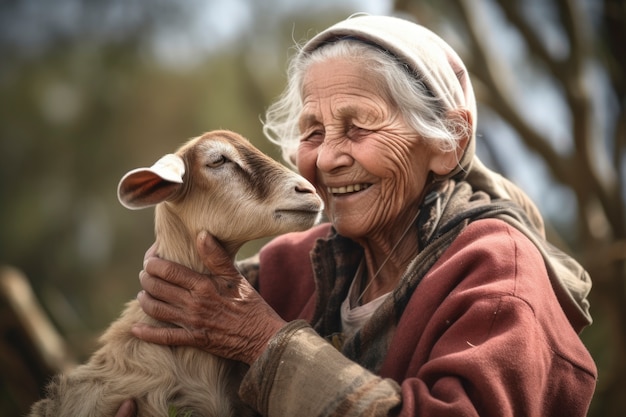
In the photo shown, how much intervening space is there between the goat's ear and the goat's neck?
197mm

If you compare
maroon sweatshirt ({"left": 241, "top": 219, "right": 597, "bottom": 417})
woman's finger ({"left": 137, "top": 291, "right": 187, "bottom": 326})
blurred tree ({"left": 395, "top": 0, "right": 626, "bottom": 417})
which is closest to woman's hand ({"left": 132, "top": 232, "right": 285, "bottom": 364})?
woman's finger ({"left": 137, "top": 291, "right": 187, "bottom": 326})

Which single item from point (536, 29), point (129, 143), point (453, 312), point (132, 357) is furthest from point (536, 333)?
point (129, 143)

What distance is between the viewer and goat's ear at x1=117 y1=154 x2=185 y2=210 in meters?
2.89

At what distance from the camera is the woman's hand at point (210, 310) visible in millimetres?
3002

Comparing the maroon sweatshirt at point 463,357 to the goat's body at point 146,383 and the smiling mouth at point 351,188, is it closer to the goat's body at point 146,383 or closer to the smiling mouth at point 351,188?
the goat's body at point 146,383

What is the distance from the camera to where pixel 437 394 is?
2477mm

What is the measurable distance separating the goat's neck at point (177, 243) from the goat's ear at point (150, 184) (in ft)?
0.65

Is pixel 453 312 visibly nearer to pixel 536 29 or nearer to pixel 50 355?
pixel 50 355

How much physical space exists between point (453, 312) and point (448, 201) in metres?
0.62

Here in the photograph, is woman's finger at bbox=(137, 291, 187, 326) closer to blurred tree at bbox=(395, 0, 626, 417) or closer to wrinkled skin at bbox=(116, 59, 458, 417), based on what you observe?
wrinkled skin at bbox=(116, 59, 458, 417)

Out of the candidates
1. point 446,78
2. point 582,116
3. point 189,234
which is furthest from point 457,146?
point 582,116

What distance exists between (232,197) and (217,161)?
0.16 metres

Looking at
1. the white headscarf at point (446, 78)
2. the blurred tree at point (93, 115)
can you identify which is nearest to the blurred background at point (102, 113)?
the blurred tree at point (93, 115)

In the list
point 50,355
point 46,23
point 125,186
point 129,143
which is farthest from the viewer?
point 46,23
